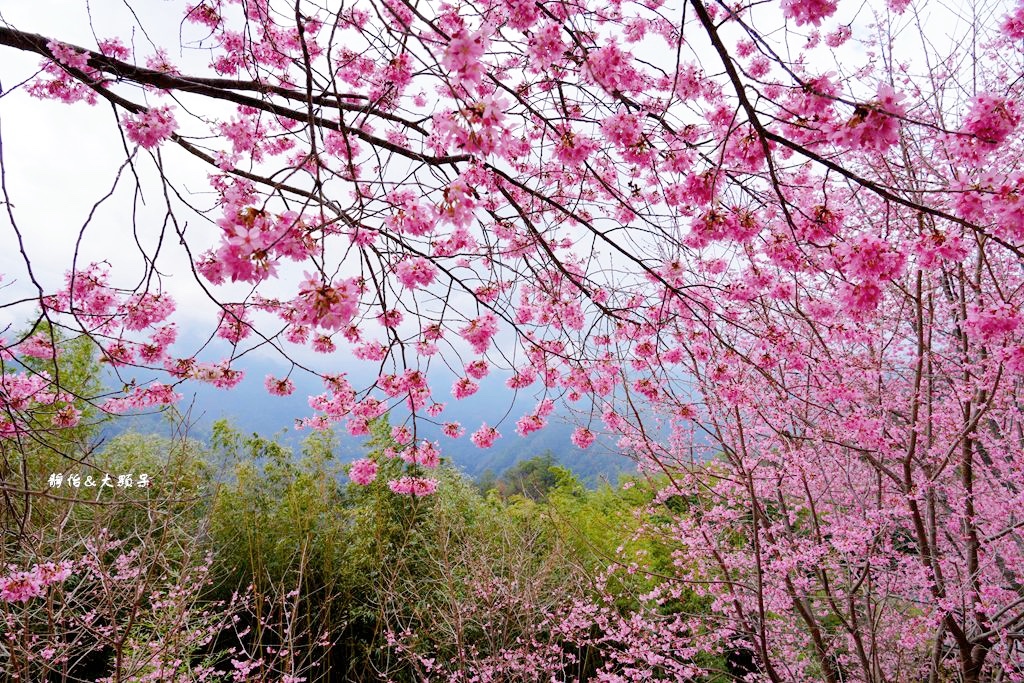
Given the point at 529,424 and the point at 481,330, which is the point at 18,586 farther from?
the point at 529,424

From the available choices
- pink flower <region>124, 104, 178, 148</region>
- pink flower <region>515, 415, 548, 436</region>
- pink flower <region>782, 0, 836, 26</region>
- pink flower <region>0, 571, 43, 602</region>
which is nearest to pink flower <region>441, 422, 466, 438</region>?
pink flower <region>515, 415, 548, 436</region>

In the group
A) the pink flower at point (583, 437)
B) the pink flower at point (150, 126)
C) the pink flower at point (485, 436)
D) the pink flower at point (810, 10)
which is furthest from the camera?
the pink flower at point (583, 437)

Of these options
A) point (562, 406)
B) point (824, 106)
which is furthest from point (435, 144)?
point (562, 406)

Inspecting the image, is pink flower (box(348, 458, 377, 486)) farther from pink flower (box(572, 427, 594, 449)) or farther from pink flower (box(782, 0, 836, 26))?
pink flower (box(782, 0, 836, 26))

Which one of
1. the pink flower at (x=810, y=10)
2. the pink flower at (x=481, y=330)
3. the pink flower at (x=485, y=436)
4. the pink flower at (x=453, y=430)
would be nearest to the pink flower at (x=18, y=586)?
the pink flower at (x=453, y=430)

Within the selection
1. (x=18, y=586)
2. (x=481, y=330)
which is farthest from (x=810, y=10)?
(x=18, y=586)

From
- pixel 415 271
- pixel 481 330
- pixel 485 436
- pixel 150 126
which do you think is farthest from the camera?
pixel 485 436

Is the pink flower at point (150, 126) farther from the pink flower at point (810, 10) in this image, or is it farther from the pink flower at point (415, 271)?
the pink flower at point (810, 10)

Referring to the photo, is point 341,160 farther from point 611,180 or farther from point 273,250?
point 273,250

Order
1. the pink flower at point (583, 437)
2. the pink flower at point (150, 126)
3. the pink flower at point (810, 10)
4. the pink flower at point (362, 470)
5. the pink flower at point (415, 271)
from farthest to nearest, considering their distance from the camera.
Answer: the pink flower at point (583, 437), the pink flower at point (362, 470), the pink flower at point (415, 271), the pink flower at point (150, 126), the pink flower at point (810, 10)

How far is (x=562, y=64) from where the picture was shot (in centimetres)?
233

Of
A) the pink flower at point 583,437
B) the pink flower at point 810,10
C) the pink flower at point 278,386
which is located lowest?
the pink flower at point 278,386

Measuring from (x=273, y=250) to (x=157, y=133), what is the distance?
121 centimetres

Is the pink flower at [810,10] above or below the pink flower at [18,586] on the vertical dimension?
above
